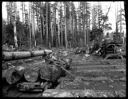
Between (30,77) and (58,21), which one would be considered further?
(58,21)

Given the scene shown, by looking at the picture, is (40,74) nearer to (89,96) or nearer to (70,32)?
(89,96)

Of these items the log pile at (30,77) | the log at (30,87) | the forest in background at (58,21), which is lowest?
the log at (30,87)

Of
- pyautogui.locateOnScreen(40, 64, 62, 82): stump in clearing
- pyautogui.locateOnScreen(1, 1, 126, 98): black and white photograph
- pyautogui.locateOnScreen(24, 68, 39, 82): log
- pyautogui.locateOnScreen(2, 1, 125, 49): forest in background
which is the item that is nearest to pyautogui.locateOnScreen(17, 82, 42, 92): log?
pyautogui.locateOnScreen(1, 1, 126, 98): black and white photograph

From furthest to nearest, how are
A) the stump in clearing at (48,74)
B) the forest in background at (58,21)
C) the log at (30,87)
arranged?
the forest in background at (58,21)
the stump in clearing at (48,74)
the log at (30,87)

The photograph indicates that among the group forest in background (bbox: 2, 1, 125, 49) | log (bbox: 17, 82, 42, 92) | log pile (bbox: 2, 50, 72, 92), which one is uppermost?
forest in background (bbox: 2, 1, 125, 49)

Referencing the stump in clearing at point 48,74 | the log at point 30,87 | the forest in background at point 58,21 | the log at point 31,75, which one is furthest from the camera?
the forest in background at point 58,21

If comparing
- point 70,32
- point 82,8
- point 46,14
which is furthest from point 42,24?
point 82,8

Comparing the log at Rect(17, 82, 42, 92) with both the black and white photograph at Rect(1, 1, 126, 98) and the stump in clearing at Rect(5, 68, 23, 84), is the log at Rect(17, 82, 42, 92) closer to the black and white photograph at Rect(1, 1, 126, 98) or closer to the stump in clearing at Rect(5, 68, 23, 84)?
the black and white photograph at Rect(1, 1, 126, 98)

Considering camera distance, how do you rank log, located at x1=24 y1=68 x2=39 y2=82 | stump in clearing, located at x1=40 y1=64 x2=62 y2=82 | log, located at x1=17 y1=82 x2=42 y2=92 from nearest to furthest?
log, located at x1=17 y1=82 x2=42 y2=92
log, located at x1=24 y1=68 x2=39 y2=82
stump in clearing, located at x1=40 y1=64 x2=62 y2=82

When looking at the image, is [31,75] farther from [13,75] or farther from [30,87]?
[13,75]

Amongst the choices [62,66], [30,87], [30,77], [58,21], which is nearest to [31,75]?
[30,77]

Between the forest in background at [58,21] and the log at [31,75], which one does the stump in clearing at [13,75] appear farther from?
the forest in background at [58,21]

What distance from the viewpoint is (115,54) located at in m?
8.81

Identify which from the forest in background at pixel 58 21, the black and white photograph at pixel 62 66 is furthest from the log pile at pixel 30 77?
the forest in background at pixel 58 21
